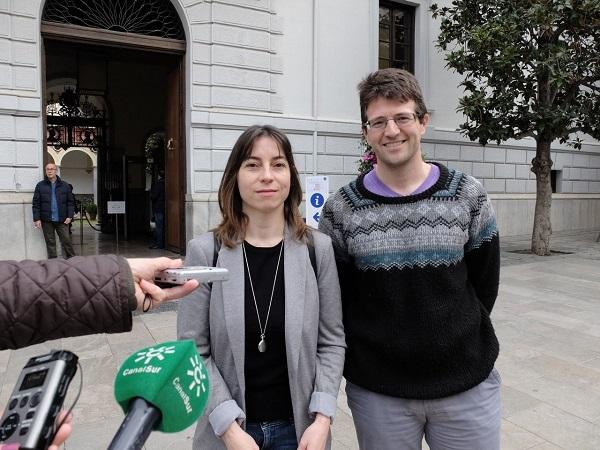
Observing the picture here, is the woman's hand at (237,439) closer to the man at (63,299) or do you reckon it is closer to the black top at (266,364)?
the black top at (266,364)

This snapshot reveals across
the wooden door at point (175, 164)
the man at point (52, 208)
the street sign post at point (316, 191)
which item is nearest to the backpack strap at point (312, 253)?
the street sign post at point (316, 191)

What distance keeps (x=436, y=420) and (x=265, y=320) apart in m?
0.74

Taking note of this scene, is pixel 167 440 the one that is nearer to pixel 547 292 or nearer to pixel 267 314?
pixel 267 314

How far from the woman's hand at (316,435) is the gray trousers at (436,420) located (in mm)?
210

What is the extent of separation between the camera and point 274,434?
6.08ft

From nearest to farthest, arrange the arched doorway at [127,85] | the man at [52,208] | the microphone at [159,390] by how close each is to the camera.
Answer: the microphone at [159,390] → the man at [52,208] → the arched doorway at [127,85]

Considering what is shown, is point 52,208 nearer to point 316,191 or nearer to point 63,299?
point 316,191

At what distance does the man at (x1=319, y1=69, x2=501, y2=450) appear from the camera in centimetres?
184

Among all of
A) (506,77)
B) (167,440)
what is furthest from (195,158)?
(167,440)

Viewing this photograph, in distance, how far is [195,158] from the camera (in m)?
10.5

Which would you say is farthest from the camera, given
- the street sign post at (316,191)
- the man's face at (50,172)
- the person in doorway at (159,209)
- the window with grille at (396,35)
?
the window with grille at (396,35)

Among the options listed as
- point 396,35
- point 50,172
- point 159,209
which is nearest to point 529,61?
point 396,35

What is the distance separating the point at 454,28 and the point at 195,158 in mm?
6531

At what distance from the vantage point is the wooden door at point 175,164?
10854 mm
